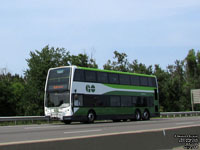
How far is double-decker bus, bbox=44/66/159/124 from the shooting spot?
23797 millimetres

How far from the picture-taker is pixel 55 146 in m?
7.09

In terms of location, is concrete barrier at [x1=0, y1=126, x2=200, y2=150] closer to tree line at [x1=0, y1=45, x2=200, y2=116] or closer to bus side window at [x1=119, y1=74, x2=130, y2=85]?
bus side window at [x1=119, y1=74, x2=130, y2=85]

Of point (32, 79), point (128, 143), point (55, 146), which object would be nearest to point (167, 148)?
point (128, 143)

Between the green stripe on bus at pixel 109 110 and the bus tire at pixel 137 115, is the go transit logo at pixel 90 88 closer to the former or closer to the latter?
the green stripe on bus at pixel 109 110

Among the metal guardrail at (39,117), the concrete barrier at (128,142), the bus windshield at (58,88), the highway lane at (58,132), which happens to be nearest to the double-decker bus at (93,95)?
the bus windshield at (58,88)

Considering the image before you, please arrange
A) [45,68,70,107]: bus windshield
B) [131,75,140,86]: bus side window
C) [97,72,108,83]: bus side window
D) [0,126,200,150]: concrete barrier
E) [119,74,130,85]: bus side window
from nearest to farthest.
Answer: [0,126,200,150]: concrete barrier < [45,68,70,107]: bus windshield < [97,72,108,83]: bus side window < [119,74,130,85]: bus side window < [131,75,140,86]: bus side window

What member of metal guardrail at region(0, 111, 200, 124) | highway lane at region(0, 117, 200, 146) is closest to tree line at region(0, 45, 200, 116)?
metal guardrail at region(0, 111, 200, 124)

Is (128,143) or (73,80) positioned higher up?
(73,80)

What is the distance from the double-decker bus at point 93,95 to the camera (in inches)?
937

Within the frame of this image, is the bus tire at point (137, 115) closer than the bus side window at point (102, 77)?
No

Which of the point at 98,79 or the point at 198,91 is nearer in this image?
the point at 98,79

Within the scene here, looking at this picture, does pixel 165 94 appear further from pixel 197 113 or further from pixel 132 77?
pixel 132 77

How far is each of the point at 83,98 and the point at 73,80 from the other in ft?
5.86

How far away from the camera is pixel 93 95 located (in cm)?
2559
